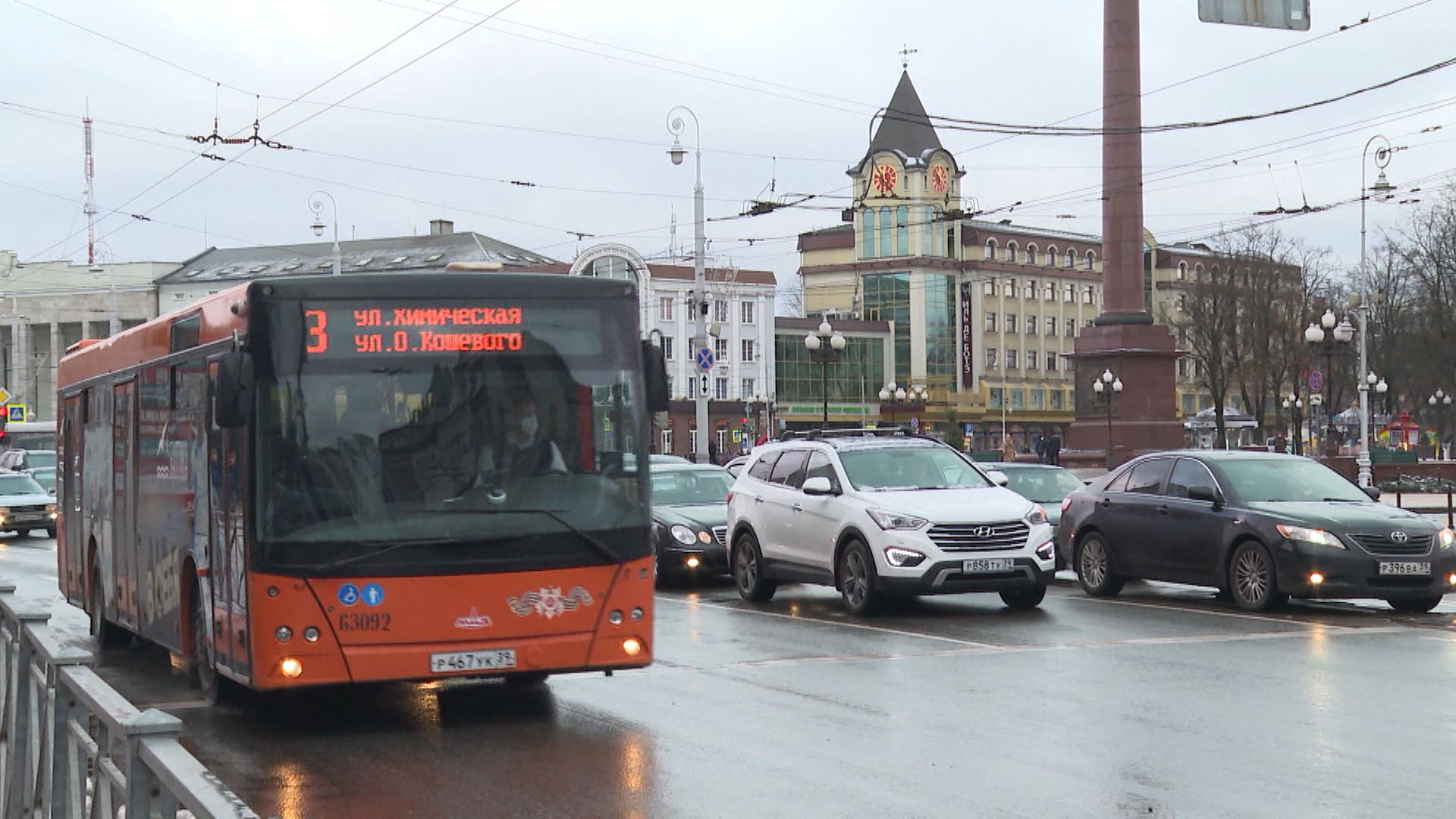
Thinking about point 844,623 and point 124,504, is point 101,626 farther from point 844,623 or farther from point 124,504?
point 844,623

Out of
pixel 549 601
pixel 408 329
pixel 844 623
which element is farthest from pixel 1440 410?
pixel 408 329

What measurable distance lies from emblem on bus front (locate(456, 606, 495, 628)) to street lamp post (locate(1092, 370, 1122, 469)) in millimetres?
35811

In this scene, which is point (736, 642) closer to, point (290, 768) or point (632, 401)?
point (632, 401)

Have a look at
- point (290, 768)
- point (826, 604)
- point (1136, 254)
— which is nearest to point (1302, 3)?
point (826, 604)

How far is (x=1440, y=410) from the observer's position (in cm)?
8525

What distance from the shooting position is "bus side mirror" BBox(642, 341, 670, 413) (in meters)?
10.6

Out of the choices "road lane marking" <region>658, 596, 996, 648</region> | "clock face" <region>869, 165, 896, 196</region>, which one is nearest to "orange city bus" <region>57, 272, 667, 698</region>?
"road lane marking" <region>658, 596, 996, 648</region>

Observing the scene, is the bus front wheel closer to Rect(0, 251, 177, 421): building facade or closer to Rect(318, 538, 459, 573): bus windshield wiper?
Rect(318, 538, 459, 573): bus windshield wiper

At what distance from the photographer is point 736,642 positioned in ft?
48.0

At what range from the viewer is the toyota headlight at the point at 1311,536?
629 inches

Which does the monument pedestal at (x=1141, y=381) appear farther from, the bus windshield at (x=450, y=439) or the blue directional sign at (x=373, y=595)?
the blue directional sign at (x=373, y=595)

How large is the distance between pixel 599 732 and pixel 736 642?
4.78m

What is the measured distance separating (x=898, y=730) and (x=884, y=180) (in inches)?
3925

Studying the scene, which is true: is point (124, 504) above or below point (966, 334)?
below
